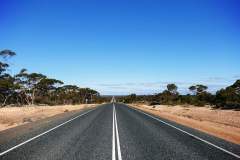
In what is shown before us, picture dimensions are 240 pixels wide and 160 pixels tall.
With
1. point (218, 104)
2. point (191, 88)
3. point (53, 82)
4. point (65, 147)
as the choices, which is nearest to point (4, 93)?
point (53, 82)

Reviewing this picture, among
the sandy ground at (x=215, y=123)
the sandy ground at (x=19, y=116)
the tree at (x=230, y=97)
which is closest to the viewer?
the sandy ground at (x=215, y=123)

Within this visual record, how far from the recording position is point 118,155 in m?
9.56

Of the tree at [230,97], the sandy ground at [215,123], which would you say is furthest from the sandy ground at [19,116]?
the tree at [230,97]

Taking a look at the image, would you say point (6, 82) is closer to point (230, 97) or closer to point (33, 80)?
point (33, 80)

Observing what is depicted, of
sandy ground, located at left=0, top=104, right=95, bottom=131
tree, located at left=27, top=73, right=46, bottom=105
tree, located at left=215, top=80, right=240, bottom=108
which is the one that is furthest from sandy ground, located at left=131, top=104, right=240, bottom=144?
tree, located at left=27, top=73, right=46, bottom=105

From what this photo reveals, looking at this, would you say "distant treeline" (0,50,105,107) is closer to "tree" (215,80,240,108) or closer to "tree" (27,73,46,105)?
"tree" (27,73,46,105)

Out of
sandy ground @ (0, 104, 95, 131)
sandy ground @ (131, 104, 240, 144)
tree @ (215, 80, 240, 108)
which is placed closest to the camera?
sandy ground @ (131, 104, 240, 144)

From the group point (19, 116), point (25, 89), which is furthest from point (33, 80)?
point (19, 116)

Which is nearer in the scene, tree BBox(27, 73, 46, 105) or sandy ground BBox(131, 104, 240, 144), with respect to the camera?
sandy ground BBox(131, 104, 240, 144)

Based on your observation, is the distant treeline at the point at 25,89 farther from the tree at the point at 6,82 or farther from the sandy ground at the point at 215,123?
the sandy ground at the point at 215,123

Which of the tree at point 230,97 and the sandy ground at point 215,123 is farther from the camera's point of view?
the tree at point 230,97

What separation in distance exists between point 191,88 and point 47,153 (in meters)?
143

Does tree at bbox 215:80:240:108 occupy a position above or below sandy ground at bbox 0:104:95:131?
above

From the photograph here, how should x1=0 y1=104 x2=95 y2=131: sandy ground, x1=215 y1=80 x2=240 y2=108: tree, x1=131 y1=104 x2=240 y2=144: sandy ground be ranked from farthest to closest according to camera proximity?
1. x1=215 y1=80 x2=240 y2=108: tree
2. x1=0 y1=104 x2=95 y2=131: sandy ground
3. x1=131 y1=104 x2=240 y2=144: sandy ground
